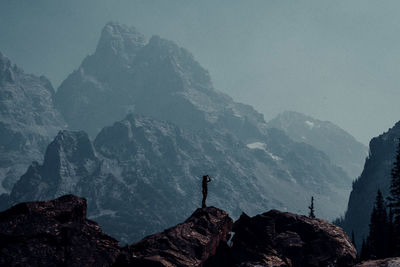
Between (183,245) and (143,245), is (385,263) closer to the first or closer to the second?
(183,245)

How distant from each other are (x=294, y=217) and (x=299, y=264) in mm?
6401

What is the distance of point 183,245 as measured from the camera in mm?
21328

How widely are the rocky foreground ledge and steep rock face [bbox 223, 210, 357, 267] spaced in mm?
63

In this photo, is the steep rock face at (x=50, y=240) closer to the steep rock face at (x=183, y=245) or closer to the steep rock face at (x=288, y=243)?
the steep rock face at (x=183, y=245)

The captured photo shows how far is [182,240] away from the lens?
71.2ft

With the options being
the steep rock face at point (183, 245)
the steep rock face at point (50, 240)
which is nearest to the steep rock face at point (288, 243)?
the steep rock face at point (183, 245)

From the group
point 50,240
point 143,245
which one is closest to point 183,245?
point 143,245

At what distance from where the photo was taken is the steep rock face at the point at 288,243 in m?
23.2

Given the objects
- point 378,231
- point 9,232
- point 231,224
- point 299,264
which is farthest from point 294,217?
point 378,231

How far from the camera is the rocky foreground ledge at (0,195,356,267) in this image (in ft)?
59.2

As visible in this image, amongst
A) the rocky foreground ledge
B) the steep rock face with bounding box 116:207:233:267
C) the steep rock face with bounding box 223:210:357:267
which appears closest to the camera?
the rocky foreground ledge

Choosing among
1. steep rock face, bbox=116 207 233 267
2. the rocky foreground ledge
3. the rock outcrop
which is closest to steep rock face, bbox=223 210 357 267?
the rocky foreground ledge

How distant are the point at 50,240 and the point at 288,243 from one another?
18.4m

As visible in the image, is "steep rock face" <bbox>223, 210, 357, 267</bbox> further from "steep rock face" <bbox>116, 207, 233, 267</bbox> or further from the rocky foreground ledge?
"steep rock face" <bbox>116, 207, 233, 267</bbox>
